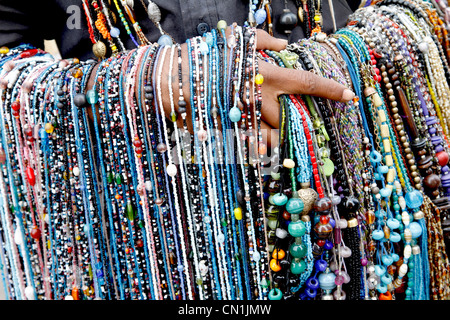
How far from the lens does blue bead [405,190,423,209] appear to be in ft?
3.12

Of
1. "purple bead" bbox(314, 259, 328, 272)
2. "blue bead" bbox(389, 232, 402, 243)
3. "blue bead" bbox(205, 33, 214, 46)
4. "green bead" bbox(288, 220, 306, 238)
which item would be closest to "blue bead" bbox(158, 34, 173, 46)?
"blue bead" bbox(205, 33, 214, 46)

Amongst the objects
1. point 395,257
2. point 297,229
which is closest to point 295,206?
point 297,229

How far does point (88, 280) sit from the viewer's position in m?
0.97

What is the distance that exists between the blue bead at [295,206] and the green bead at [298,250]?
85 mm

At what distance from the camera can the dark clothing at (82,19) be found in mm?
958

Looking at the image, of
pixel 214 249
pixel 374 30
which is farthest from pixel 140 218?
pixel 374 30

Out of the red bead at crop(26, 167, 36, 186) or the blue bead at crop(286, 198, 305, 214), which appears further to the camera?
the red bead at crop(26, 167, 36, 186)

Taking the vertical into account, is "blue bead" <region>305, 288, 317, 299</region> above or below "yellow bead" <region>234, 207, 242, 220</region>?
below

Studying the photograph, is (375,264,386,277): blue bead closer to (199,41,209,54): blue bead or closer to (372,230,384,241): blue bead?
(372,230,384,241): blue bead

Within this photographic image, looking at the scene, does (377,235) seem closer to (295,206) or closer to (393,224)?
(393,224)

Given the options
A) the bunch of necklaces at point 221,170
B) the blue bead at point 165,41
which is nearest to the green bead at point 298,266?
the bunch of necklaces at point 221,170

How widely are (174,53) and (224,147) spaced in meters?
0.25

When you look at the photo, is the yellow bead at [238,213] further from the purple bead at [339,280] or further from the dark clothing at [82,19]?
the dark clothing at [82,19]
